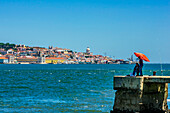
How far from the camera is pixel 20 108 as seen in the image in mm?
22109

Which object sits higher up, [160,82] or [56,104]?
[160,82]

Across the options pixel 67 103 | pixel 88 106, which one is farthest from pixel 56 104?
pixel 88 106

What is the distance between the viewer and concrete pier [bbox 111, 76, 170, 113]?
50.2ft

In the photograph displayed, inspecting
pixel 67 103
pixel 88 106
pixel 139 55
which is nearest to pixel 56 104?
pixel 67 103

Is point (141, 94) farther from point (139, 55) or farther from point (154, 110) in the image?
point (139, 55)

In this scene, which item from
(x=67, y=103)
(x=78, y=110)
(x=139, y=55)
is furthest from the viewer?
(x=67, y=103)

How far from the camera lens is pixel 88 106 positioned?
74.7ft

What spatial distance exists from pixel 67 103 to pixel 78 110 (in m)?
3.07

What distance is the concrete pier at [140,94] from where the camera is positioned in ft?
50.2

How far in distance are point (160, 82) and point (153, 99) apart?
0.85m

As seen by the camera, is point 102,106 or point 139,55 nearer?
point 139,55

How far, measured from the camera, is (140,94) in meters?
15.3

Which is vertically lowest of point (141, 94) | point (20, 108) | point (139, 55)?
point (20, 108)

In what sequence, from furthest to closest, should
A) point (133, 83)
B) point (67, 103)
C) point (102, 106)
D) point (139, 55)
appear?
point (67, 103), point (102, 106), point (139, 55), point (133, 83)
